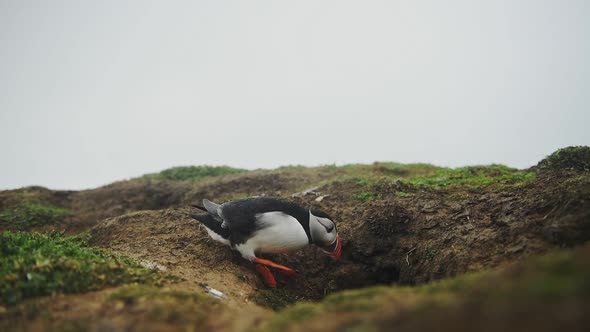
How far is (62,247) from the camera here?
4.60 metres

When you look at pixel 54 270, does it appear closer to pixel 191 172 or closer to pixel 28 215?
pixel 28 215

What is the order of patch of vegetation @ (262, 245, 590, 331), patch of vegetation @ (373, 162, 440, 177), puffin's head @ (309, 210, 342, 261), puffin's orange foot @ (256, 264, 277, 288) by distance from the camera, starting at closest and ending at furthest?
patch of vegetation @ (262, 245, 590, 331), puffin's orange foot @ (256, 264, 277, 288), puffin's head @ (309, 210, 342, 261), patch of vegetation @ (373, 162, 440, 177)

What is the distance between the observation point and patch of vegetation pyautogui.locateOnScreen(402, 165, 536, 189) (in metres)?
6.42

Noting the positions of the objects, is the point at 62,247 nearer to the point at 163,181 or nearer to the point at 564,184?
the point at 564,184

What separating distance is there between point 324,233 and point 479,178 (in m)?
3.26

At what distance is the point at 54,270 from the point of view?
3686 millimetres

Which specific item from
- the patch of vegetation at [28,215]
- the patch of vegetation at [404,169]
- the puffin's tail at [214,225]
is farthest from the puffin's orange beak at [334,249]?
the patch of vegetation at [28,215]

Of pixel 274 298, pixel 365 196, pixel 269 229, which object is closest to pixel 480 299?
pixel 274 298

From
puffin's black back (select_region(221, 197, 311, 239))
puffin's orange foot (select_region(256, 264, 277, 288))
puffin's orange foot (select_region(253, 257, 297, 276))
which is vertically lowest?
puffin's orange foot (select_region(256, 264, 277, 288))

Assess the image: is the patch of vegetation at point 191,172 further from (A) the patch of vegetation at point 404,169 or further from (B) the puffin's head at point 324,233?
(B) the puffin's head at point 324,233

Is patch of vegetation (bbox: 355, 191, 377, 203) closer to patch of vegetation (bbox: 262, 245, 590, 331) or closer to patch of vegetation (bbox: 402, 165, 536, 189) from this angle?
patch of vegetation (bbox: 402, 165, 536, 189)

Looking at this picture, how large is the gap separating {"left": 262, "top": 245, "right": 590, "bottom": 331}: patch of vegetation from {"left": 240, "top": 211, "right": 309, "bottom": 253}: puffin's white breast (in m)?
2.24

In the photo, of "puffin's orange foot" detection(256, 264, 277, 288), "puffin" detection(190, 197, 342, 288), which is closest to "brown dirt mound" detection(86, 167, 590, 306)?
"puffin's orange foot" detection(256, 264, 277, 288)

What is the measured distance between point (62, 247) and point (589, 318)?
4839mm
